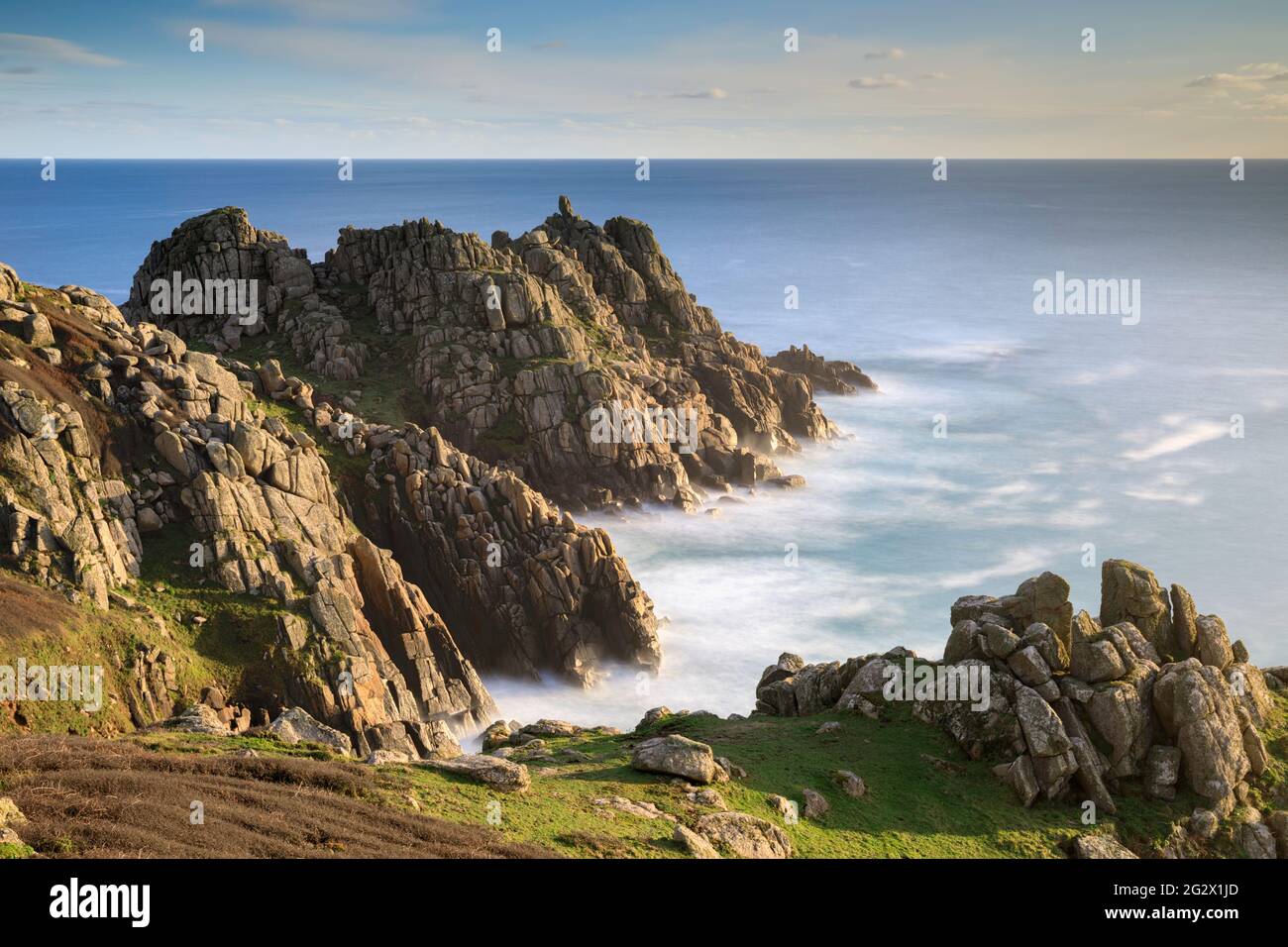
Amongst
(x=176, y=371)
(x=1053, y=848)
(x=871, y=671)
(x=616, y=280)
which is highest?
(x=616, y=280)

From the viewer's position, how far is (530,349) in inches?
3748

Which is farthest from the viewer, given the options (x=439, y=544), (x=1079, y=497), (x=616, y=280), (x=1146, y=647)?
(x=616, y=280)

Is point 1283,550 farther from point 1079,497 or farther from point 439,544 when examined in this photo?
point 439,544

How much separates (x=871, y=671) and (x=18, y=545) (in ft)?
132

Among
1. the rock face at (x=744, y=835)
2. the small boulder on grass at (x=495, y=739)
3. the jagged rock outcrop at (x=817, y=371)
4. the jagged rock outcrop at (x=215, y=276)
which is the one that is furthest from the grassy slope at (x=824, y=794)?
the jagged rock outcrop at (x=817, y=371)

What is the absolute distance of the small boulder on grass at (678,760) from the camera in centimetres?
3875

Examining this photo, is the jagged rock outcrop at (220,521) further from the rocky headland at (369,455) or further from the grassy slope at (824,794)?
the grassy slope at (824,794)

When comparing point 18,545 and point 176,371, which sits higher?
point 176,371

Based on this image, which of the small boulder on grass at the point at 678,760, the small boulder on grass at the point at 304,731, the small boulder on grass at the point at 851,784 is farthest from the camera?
the small boulder on grass at the point at 304,731

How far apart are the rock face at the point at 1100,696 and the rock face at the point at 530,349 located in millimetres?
47706

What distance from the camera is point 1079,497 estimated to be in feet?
334

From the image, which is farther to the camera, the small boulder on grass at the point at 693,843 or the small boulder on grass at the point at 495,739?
the small boulder on grass at the point at 495,739

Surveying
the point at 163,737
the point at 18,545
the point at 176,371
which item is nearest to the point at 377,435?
the point at 176,371
